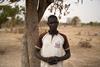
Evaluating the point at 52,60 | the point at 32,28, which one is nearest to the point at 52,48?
the point at 52,60

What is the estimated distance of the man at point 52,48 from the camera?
4.74m

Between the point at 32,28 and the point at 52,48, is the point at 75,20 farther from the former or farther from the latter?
the point at 52,48

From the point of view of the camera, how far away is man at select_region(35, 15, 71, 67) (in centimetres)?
474

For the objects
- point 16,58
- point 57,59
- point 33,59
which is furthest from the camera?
point 16,58

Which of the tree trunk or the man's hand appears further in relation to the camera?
the tree trunk

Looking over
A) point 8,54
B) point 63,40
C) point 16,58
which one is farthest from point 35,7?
point 8,54

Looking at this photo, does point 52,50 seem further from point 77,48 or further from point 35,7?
point 77,48

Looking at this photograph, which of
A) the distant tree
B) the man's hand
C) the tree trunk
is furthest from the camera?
the distant tree

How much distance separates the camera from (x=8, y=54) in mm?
15516

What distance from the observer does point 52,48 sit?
15.6ft

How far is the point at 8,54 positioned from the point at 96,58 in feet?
12.7

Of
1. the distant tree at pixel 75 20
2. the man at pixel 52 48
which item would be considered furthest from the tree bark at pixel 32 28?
the distant tree at pixel 75 20

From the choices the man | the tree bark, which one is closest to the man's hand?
the man

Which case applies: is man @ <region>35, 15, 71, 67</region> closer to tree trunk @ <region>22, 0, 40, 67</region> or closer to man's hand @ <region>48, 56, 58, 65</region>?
man's hand @ <region>48, 56, 58, 65</region>
